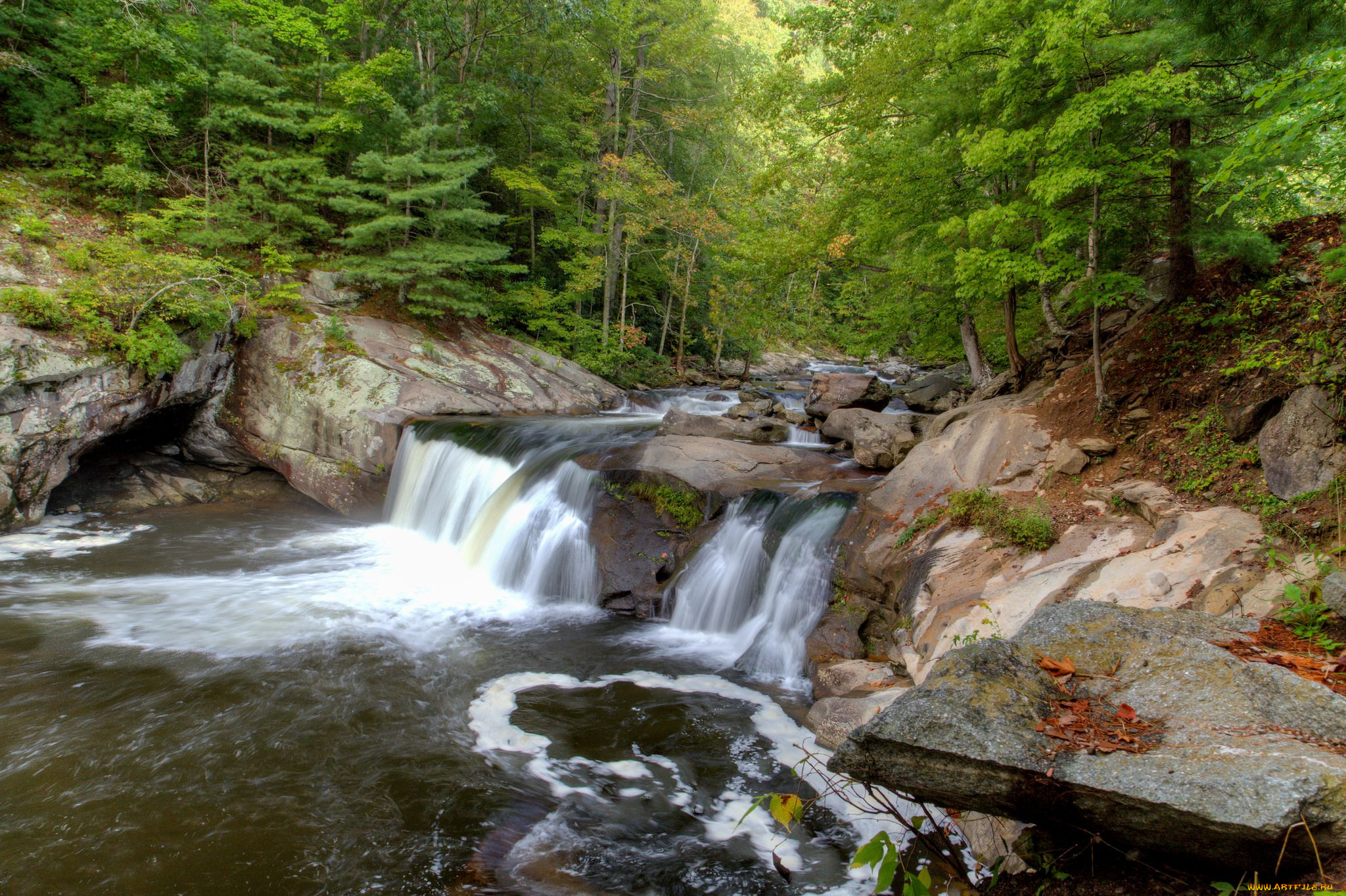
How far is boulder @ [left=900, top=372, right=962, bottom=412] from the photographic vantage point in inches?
562

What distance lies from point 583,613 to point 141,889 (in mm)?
5058

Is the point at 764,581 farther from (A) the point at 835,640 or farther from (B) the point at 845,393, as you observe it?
(B) the point at 845,393

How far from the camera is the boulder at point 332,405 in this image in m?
12.1

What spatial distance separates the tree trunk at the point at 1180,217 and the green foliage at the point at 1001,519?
10.1ft

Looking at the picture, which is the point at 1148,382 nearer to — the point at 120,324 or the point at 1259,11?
the point at 1259,11

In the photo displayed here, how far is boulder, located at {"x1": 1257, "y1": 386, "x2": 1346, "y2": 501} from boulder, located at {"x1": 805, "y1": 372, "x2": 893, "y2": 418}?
7.95 meters

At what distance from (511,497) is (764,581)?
4546mm

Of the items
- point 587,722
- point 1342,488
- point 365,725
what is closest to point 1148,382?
point 1342,488

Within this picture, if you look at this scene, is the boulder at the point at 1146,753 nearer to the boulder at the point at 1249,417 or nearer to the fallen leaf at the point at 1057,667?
the fallen leaf at the point at 1057,667

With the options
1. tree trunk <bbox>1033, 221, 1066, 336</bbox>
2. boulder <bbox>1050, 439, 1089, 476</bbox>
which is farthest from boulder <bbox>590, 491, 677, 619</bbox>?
tree trunk <bbox>1033, 221, 1066, 336</bbox>

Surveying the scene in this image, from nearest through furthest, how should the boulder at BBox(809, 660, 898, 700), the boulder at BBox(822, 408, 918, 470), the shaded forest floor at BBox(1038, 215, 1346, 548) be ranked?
the shaded forest floor at BBox(1038, 215, 1346, 548)
the boulder at BBox(809, 660, 898, 700)
the boulder at BBox(822, 408, 918, 470)

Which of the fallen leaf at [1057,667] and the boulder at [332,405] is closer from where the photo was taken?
the fallen leaf at [1057,667]

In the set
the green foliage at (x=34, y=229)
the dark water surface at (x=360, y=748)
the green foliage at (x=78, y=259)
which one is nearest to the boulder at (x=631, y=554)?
the dark water surface at (x=360, y=748)

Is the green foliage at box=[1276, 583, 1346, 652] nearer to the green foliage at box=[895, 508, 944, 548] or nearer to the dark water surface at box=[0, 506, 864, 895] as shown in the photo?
the dark water surface at box=[0, 506, 864, 895]
